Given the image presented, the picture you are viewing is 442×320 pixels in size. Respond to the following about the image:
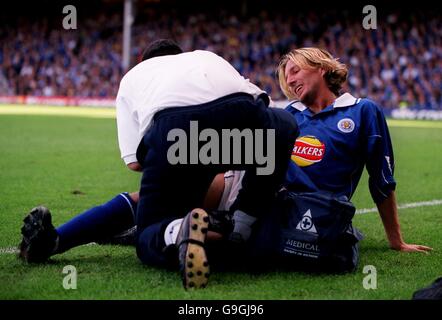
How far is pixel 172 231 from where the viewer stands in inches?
150

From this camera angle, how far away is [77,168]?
32.3 ft

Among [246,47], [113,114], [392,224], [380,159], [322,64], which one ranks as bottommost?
[113,114]

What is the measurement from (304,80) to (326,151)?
0.48 metres

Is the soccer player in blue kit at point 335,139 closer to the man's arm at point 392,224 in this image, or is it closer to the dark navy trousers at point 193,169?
the man's arm at point 392,224

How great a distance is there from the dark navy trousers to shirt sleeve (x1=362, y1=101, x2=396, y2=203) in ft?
2.44

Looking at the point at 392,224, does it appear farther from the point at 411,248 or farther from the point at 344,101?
the point at 344,101

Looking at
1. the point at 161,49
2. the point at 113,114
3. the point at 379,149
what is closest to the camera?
the point at 161,49

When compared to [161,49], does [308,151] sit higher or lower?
lower

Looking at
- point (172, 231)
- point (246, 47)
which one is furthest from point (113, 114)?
point (172, 231)

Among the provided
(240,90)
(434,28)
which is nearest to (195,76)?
(240,90)

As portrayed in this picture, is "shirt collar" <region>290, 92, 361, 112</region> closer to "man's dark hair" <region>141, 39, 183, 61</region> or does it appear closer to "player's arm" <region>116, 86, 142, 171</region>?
"man's dark hair" <region>141, 39, 183, 61</region>

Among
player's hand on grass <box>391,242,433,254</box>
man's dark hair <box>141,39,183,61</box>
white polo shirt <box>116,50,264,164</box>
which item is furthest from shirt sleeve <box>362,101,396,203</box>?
man's dark hair <box>141,39,183,61</box>

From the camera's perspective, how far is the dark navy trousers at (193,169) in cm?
382
